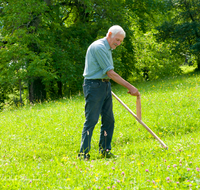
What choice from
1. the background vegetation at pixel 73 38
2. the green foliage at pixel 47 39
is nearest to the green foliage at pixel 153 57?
the background vegetation at pixel 73 38

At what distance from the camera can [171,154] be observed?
4.01m

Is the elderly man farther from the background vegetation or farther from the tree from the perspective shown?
the tree

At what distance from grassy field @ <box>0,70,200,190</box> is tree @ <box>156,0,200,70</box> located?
1233 centimetres

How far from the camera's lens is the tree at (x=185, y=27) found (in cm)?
1912

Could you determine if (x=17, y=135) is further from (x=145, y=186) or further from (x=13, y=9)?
(x=13, y=9)

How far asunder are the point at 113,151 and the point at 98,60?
Answer: 1948 mm

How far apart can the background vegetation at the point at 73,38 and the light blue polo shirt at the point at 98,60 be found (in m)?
8.76

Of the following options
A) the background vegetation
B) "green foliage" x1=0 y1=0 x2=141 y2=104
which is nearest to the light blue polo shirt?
the background vegetation

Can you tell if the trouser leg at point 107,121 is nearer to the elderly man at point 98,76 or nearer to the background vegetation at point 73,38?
the elderly man at point 98,76

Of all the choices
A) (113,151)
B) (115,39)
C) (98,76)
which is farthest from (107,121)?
(115,39)

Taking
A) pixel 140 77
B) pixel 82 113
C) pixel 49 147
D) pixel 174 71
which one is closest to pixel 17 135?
pixel 49 147

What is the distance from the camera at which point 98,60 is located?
13.1ft

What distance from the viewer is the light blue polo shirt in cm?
397

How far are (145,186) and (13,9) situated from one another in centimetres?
1310
